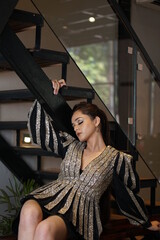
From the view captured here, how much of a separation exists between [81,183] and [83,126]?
393 mm

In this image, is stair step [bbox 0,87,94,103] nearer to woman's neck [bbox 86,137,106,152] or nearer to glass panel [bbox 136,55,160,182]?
woman's neck [bbox 86,137,106,152]

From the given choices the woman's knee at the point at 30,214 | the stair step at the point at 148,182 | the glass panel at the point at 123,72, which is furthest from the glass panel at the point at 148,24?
the woman's knee at the point at 30,214

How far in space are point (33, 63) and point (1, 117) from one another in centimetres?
150

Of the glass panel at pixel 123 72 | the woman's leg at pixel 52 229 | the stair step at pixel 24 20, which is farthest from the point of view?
the glass panel at pixel 123 72

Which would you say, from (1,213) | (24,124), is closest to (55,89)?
(24,124)

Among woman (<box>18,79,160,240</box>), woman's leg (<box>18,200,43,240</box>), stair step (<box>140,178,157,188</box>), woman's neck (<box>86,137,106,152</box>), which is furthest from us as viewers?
stair step (<box>140,178,157,188</box>)

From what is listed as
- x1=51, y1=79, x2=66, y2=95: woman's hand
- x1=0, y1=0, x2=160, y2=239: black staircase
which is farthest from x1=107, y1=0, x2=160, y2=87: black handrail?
x1=51, y1=79, x2=66, y2=95: woman's hand

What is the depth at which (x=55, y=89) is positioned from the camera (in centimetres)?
388

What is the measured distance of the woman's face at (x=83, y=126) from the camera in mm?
3807

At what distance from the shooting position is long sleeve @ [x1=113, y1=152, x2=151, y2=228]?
12.6ft

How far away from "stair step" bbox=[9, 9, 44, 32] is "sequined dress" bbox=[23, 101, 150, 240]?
1.87 feet

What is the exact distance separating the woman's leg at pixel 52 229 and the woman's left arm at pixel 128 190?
1.76 feet

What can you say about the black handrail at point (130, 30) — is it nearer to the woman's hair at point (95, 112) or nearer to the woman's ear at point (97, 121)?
the woman's hair at point (95, 112)

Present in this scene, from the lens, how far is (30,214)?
351 centimetres
